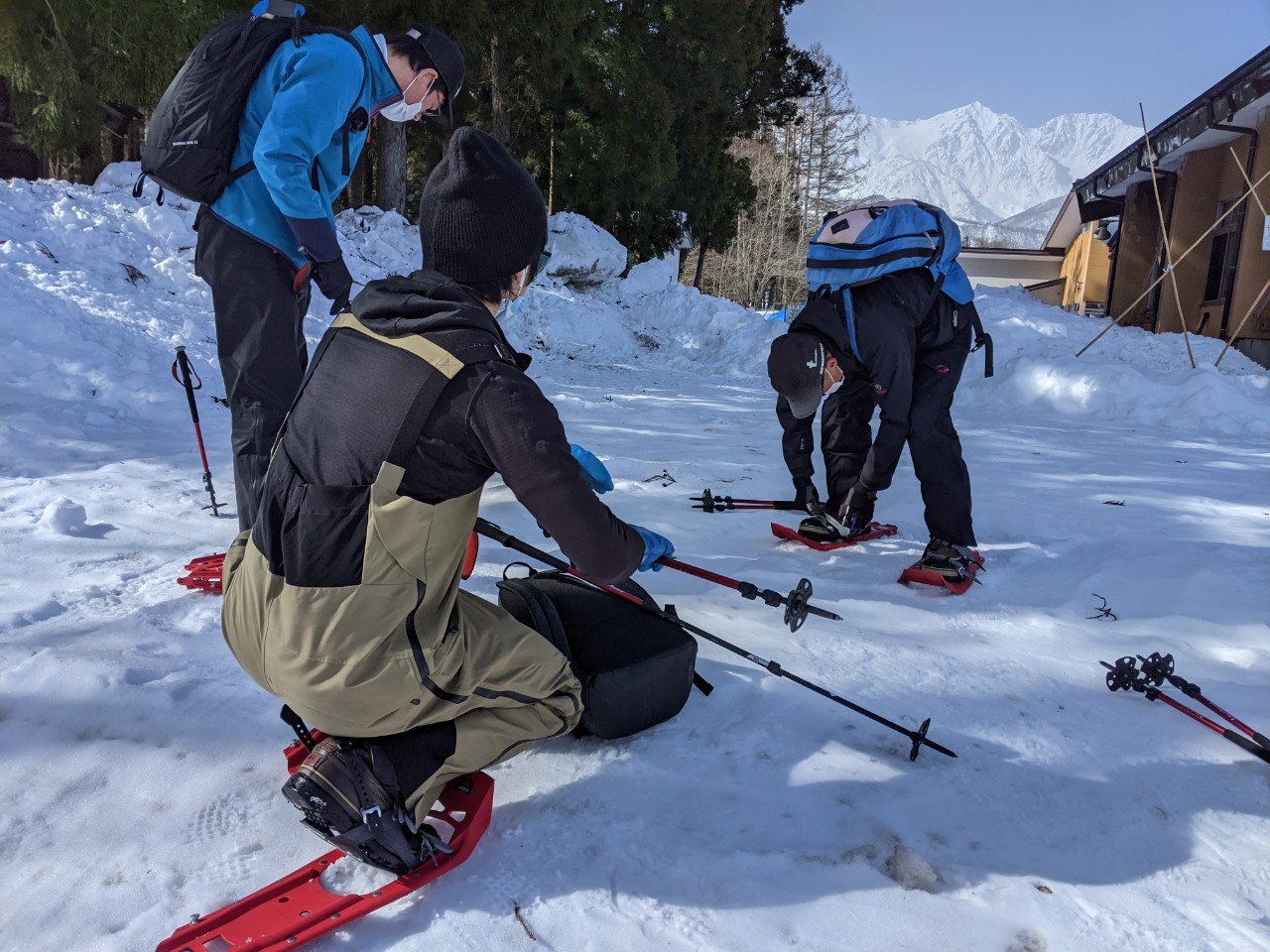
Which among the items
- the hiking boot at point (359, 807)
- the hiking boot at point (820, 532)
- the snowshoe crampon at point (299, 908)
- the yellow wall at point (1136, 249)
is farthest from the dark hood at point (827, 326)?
the yellow wall at point (1136, 249)

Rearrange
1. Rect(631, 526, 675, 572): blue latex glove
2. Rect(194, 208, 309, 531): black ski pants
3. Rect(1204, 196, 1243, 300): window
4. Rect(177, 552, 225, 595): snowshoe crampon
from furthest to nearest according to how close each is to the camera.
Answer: Rect(1204, 196, 1243, 300): window → Rect(177, 552, 225, 595): snowshoe crampon → Rect(194, 208, 309, 531): black ski pants → Rect(631, 526, 675, 572): blue latex glove

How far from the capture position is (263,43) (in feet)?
9.18

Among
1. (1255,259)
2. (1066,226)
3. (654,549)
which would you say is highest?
(1066,226)

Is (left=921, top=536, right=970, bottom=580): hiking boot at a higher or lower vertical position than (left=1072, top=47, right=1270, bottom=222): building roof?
lower

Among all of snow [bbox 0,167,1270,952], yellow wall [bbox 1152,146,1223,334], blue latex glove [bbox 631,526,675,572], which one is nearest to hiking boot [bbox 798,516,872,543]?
snow [bbox 0,167,1270,952]

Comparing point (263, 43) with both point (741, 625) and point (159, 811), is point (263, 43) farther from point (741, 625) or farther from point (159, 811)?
point (741, 625)

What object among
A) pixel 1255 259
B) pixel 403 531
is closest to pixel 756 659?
pixel 403 531

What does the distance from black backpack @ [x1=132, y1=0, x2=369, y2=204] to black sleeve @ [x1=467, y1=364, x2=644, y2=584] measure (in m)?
1.83

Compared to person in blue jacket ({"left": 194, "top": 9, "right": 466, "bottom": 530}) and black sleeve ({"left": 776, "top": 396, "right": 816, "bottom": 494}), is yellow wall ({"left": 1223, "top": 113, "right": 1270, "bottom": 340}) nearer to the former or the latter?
black sleeve ({"left": 776, "top": 396, "right": 816, "bottom": 494})

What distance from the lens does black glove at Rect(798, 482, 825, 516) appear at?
4.11 metres

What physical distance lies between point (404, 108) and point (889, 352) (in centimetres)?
221

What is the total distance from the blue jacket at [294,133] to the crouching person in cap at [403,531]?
3.94ft

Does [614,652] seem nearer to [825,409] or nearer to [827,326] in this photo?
[827,326]

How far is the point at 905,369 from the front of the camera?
3504 millimetres
